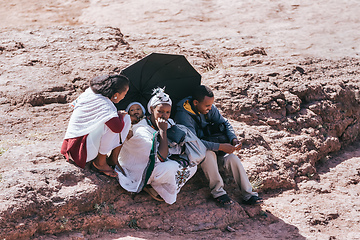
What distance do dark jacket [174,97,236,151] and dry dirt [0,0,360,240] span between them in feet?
1.80

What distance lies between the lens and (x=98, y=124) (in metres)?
3.67

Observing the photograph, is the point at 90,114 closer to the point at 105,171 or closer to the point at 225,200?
the point at 105,171

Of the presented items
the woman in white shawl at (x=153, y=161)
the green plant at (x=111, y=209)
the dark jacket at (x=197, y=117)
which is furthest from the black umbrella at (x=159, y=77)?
the green plant at (x=111, y=209)

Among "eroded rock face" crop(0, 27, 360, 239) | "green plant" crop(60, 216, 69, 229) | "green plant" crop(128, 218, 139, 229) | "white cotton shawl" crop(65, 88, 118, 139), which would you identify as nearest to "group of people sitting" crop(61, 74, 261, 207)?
"white cotton shawl" crop(65, 88, 118, 139)

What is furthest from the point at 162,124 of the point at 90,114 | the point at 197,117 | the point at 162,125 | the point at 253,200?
the point at 253,200

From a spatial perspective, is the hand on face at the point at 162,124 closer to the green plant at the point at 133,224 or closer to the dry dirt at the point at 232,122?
the dry dirt at the point at 232,122

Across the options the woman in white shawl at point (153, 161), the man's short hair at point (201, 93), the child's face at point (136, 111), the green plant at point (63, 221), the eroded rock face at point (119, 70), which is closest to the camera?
the green plant at point (63, 221)

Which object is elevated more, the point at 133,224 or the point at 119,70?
the point at 119,70

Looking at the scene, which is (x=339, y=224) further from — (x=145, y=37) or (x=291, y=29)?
(x=291, y=29)

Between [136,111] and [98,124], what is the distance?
2.55ft

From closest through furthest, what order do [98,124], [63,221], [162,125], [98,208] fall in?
[63,221] → [98,124] → [98,208] → [162,125]

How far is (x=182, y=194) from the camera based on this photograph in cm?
448

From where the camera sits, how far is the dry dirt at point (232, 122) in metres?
3.74

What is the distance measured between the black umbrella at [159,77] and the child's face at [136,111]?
0.12m
